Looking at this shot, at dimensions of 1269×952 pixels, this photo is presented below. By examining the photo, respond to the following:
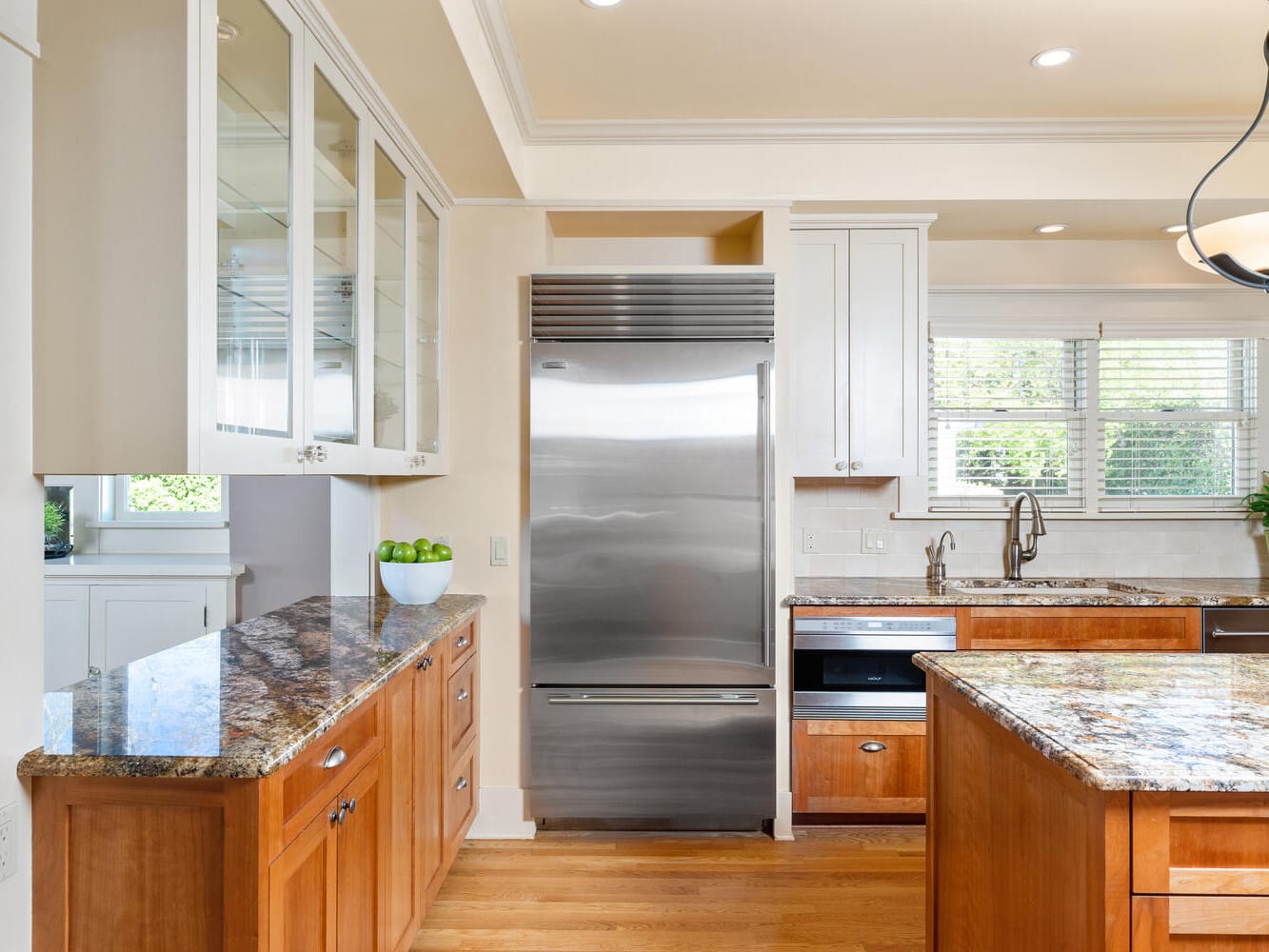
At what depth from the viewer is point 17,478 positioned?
133 centimetres

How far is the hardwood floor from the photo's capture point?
7.88 ft

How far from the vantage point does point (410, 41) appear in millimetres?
1961

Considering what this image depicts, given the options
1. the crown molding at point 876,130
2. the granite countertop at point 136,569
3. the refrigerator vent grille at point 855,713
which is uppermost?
the crown molding at point 876,130

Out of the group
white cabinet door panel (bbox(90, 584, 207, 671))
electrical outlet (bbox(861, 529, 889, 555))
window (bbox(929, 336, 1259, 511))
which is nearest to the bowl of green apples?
white cabinet door panel (bbox(90, 584, 207, 671))

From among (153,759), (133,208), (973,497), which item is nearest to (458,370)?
(133,208)

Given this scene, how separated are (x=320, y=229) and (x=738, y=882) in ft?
7.88

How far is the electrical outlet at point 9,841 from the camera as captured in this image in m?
1.30

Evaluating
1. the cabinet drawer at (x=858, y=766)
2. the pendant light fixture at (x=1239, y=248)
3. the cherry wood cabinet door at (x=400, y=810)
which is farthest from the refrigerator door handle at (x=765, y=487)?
the pendant light fixture at (x=1239, y=248)

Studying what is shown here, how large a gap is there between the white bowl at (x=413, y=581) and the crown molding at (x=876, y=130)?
1.69 m

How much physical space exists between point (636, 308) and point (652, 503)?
742 millimetres

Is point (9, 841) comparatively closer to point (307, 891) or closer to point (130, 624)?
point (307, 891)

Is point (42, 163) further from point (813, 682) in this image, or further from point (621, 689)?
point (813, 682)

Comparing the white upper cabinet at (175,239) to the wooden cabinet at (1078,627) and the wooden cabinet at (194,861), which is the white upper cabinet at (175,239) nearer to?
the wooden cabinet at (194,861)

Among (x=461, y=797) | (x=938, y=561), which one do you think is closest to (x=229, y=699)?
(x=461, y=797)
